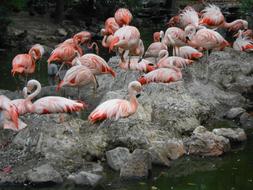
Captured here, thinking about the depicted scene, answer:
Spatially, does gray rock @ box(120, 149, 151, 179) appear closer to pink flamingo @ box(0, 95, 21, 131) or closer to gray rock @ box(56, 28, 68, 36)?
pink flamingo @ box(0, 95, 21, 131)

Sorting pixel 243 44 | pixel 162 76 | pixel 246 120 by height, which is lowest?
pixel 246 120

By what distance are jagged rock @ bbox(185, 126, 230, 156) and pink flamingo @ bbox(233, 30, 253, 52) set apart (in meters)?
4.96

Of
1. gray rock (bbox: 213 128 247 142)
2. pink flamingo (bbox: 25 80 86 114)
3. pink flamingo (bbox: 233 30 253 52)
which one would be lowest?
gray rock (bbox: 213 128 247 142)

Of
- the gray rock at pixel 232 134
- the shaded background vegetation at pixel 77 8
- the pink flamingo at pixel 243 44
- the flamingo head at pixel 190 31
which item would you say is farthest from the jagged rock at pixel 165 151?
the shaded background vegetation at pixel 77 8

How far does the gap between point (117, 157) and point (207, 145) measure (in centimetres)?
133

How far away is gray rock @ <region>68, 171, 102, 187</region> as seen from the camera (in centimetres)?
706

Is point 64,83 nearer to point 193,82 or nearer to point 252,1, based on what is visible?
point 193,82

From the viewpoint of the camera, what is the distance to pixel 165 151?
26.2 feet

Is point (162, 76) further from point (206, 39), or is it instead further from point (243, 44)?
point (243, 44)

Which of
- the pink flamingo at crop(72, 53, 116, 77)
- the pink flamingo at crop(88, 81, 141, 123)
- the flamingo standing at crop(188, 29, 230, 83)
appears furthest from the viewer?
the flamingo standing at crop(188, 29, 230, 83)

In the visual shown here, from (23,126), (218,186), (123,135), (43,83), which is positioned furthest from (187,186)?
(43,83)

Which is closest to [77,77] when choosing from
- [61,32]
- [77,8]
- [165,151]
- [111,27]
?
[165,151]

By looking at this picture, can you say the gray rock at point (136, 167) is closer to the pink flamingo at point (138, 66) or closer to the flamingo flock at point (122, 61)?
the flamingo flock at point (122, 61)

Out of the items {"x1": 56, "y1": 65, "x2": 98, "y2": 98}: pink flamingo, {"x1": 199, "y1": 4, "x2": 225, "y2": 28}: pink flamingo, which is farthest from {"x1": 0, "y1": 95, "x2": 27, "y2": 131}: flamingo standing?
{"x1": 199, "y1": 4, "x2": 225, "y2": 28}: pink flamingo
